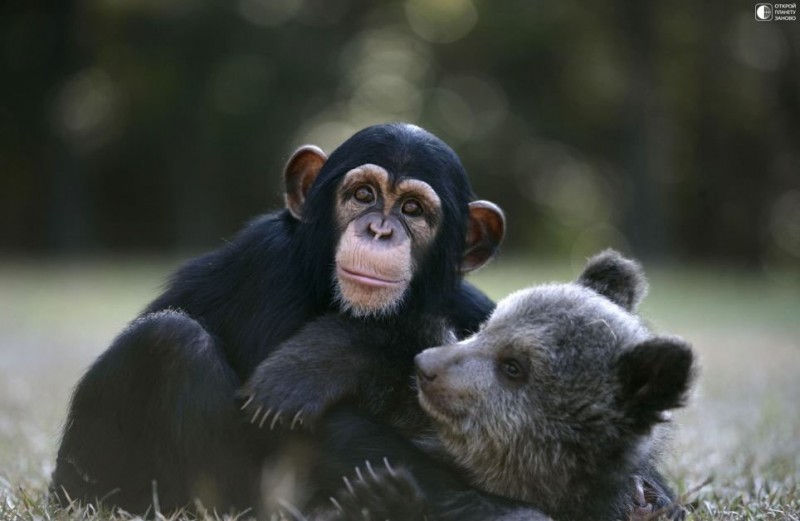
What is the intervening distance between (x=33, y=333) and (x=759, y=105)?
20971 mm

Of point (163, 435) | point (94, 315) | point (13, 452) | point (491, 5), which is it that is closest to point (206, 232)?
point (491, 5)

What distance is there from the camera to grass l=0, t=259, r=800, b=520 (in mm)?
5582

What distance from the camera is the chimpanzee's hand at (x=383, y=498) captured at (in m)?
4.30

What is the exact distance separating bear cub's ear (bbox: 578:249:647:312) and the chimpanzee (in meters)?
0.65

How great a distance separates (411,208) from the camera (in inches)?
214

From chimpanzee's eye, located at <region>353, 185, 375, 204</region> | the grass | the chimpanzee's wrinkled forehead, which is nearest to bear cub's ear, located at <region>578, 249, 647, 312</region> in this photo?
the grass

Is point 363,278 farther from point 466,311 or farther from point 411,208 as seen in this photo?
point 466,311

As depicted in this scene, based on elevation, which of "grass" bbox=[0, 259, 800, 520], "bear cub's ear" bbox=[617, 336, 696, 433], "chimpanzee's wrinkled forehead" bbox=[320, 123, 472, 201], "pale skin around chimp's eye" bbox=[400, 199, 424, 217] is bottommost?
"grass" bbox=[0, 259, 800, 520]

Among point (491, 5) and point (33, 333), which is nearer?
point (33, 333)

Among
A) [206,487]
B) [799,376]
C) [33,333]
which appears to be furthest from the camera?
[33,333]

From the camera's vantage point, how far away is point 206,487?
4793 mm

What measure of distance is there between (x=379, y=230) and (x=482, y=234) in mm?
949

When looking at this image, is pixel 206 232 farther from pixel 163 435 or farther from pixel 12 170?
pixel 163 435

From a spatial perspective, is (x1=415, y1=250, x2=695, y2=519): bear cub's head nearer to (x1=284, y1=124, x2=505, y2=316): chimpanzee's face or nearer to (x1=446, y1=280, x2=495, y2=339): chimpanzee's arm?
(x1=284, y1=124, x2=505, y2=316): chimpanzee's face
